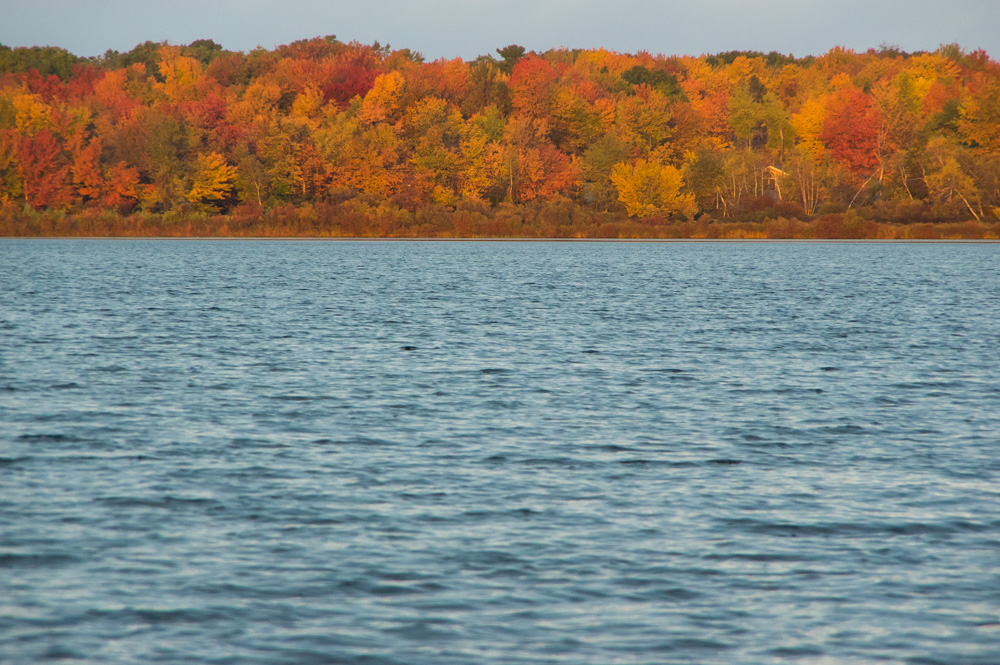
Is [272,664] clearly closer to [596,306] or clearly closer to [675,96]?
[596,306]

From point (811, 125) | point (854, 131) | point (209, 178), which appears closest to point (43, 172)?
point (209, 178)

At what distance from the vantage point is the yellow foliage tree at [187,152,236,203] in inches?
5507

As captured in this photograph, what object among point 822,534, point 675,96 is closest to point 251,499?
point 822,534

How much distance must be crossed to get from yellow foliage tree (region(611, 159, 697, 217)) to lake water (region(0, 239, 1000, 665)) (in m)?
103

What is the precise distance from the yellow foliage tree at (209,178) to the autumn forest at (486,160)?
198 mm

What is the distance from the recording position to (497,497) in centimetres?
1510

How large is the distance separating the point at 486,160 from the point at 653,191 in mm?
22569

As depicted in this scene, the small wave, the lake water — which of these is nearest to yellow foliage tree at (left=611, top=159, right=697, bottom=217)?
the lake water

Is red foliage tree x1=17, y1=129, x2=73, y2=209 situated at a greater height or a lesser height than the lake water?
greater

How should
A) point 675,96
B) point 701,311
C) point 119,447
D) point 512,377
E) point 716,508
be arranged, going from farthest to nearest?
point 675,96 < point 701,311 < point 512,377 < point 119,447 < point 716,508

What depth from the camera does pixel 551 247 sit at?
136 metres

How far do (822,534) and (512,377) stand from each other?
1446cm

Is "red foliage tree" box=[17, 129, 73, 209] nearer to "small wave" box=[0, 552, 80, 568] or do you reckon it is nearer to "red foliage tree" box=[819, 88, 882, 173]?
"red foliage tree" box=[819, 88, 882, 173]

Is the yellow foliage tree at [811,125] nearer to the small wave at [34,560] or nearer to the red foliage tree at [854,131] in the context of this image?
the red foliage tree at [854,131]
